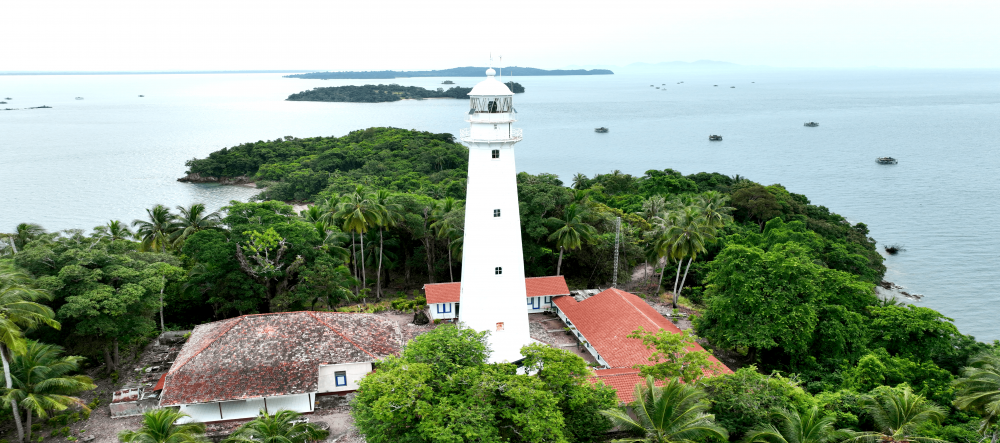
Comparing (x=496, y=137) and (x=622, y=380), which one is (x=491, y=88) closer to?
(x=496, y=137)

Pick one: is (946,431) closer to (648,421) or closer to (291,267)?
(648,421)

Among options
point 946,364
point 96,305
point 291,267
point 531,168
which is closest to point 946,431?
point 946,364

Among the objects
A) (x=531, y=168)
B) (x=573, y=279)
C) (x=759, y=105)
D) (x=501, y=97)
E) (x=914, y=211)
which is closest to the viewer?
(x=501, y=97)

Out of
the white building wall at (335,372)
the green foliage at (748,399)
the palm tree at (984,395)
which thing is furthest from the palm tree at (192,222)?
the palm tree at (984,395)

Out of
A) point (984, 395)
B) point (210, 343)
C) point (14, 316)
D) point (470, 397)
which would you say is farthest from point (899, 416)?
point (14, 316)

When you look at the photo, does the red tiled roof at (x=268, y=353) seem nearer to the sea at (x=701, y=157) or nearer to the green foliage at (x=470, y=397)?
the green foliage at (x=470, y=397)
